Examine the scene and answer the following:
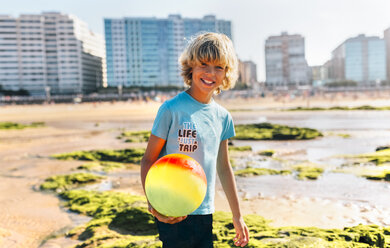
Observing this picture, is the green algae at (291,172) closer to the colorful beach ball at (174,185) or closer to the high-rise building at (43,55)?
the colorful beach ball at (174,185)

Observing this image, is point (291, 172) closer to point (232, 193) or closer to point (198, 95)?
point (232, 193)

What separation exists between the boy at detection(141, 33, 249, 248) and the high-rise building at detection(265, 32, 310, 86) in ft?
467

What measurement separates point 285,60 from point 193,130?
149 metres

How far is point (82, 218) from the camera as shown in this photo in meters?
5.77

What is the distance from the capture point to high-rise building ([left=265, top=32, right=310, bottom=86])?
468 feet

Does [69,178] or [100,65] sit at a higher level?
[100,65]

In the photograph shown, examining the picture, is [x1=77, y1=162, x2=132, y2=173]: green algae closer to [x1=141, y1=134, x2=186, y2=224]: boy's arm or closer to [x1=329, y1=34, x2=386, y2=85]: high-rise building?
[x1=141, y1=134, x2=186, y2=224]: boy's arm

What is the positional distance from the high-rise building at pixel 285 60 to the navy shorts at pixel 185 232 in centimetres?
14259

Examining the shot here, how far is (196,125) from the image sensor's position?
7.54 feet

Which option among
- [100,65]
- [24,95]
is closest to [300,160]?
[24,95]

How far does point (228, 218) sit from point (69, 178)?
4488mm

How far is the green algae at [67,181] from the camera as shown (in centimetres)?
765

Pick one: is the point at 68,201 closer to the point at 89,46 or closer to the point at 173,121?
the point at 173,121

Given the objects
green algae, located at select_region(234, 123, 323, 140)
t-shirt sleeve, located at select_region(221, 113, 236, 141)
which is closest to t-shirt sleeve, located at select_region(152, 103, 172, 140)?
t-shirt sleeve, located at select_region(221, 113, 236, 141)
